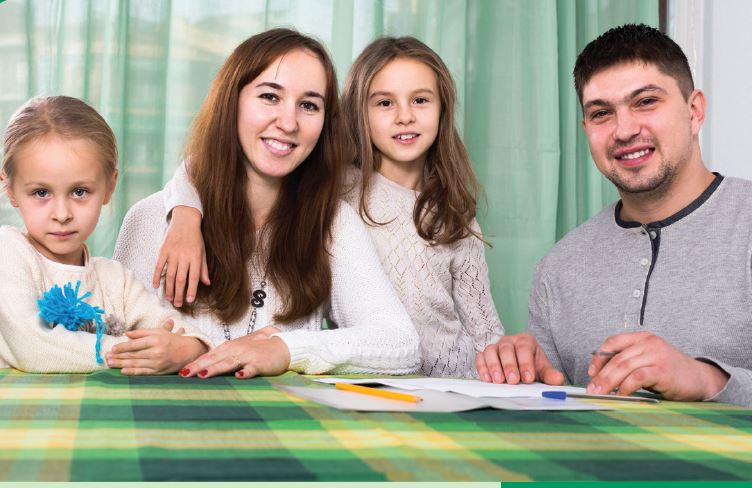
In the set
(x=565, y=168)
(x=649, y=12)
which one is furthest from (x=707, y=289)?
(x=649, y=12)

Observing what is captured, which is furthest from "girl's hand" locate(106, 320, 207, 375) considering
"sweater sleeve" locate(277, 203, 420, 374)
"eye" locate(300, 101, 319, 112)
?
"eye" locate(300, 101, 319, 112)

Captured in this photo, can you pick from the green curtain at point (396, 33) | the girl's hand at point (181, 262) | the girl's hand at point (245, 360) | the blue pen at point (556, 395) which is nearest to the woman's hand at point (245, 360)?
the girl's hand at point (245, 360)

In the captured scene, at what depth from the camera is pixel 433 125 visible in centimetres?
202

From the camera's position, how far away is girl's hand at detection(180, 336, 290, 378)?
1.12 meters

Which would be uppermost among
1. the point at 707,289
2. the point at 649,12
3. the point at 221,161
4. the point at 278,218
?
the point at 649,12

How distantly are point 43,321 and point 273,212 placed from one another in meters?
0.58

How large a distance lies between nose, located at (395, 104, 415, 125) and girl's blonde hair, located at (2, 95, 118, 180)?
0.77m

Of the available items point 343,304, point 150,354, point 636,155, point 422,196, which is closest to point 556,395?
point 150,354

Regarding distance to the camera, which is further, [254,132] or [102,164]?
[254,132]

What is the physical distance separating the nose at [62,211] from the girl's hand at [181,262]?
0.67ft

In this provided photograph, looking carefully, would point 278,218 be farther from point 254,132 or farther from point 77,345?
point 77,345

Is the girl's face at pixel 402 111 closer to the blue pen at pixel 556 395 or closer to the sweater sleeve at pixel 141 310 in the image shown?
the sweater sleeve at pixel 141 310

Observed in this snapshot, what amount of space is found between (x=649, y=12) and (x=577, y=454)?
8.24 feet

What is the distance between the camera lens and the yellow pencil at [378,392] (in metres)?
0.86
